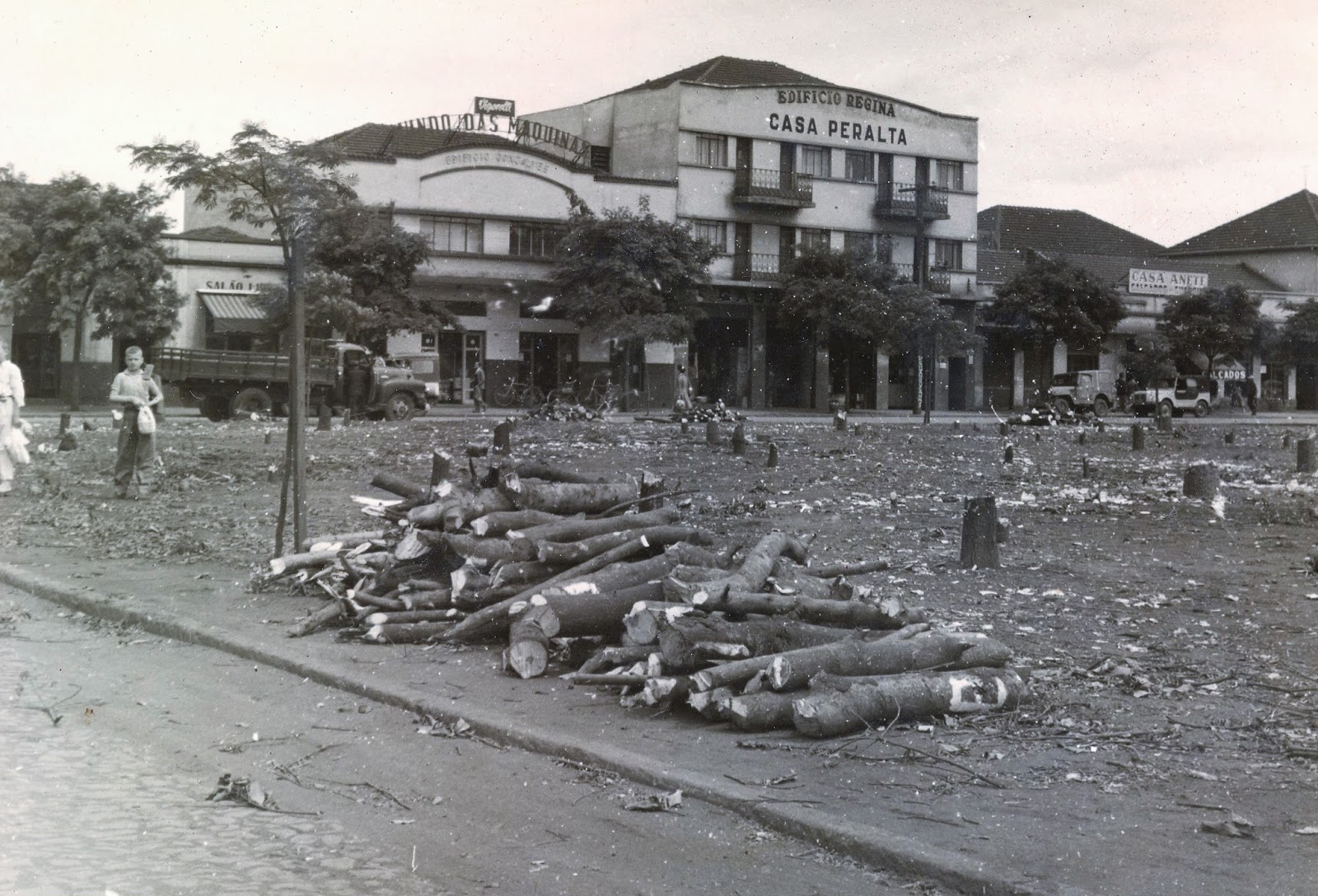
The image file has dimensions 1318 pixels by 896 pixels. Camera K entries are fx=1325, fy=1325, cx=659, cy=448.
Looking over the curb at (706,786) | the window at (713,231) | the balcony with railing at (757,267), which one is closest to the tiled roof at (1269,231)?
the balcony with railing at (757,267)

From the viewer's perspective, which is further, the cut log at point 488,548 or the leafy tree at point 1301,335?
the leafy tree at point 1301,335

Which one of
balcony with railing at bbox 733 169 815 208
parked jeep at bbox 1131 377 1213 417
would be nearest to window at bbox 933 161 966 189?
balcony with railing at bbox 733 169 815 208

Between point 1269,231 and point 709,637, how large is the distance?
81867 mm

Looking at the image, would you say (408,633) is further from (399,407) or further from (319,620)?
(399,407)

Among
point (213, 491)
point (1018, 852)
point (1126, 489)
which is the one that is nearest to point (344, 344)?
point (213, 491)

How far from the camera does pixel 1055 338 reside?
2415 inches

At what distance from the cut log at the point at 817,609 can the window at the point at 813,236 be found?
5123 centimetres

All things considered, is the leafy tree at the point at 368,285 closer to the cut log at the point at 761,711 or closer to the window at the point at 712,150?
the window at the point at 712,150

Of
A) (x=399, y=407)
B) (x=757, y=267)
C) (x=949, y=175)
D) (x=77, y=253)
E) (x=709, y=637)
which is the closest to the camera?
(x=709, y=637)

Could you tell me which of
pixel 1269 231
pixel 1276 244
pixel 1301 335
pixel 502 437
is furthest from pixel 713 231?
pixel 1269 231

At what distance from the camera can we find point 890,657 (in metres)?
6.49

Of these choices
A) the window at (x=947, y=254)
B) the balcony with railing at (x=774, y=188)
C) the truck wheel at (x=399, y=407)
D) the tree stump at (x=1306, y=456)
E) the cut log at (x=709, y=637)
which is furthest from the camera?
the window at (x=947, y=254)

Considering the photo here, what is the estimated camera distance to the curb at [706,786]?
4281mm

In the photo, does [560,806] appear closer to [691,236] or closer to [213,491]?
[213,491]
